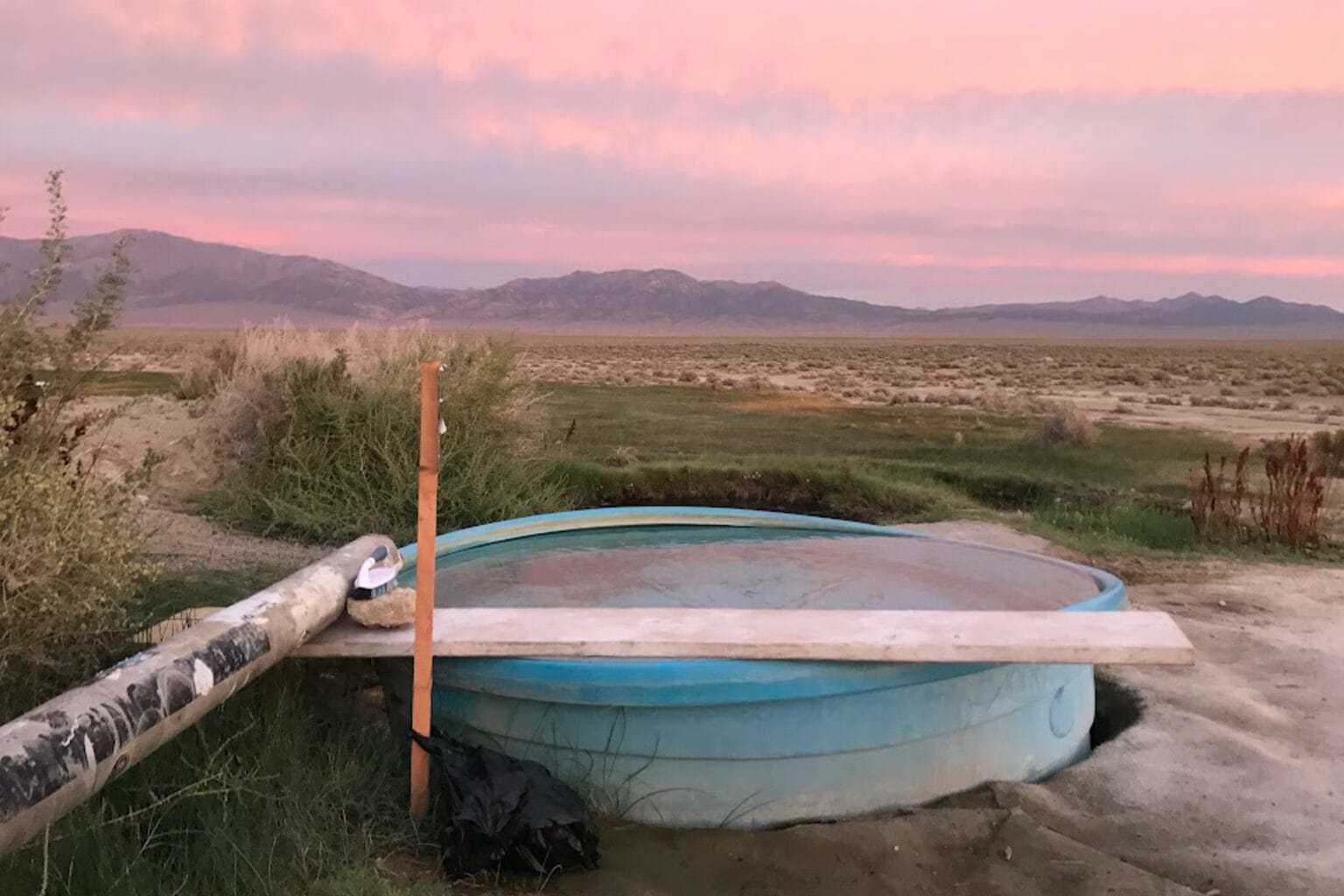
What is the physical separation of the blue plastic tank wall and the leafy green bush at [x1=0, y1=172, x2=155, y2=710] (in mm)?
1282

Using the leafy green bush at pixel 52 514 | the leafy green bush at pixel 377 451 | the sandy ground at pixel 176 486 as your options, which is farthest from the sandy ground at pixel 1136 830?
the leafy green bush at pixel 377 451

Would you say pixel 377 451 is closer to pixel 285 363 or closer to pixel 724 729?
pixel 285 363

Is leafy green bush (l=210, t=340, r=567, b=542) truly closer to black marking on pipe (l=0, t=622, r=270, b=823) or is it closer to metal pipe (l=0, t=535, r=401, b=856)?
metal pipe (l=0, t=535, r=401, b=856)

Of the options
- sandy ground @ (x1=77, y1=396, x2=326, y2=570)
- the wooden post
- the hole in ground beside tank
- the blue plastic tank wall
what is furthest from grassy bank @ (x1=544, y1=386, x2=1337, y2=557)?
the wooden post

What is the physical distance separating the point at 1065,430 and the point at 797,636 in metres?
14.4

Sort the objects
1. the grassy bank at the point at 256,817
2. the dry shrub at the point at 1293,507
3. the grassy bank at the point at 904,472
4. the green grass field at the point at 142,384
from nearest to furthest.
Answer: the grassy bank at the point at 256,817 → the dry shrub at the point at 1293,507 → the grassy bank at the point at 904,472 → the green grass field at the point at 142,384

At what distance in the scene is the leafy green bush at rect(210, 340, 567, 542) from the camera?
31.0ft

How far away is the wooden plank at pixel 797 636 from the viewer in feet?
13.4

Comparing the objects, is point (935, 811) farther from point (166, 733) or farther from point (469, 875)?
point (166, 733)

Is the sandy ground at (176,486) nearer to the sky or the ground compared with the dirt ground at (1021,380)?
nearer to the ground

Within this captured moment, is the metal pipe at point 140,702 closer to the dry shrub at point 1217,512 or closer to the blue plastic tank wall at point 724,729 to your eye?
→ the blue plastic tank wall at point 724,729

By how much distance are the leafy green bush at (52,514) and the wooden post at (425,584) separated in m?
1.15

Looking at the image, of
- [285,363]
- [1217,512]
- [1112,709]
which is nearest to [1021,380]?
[1217,512]

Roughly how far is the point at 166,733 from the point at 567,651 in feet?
4.53
